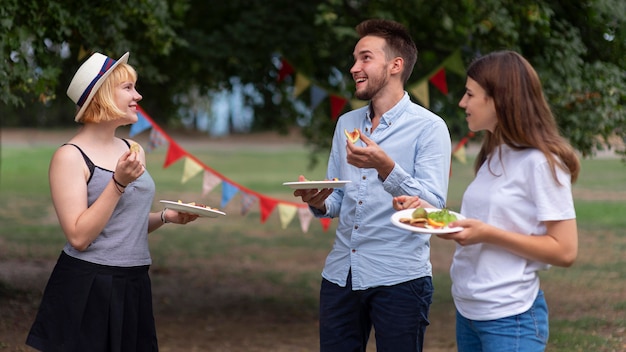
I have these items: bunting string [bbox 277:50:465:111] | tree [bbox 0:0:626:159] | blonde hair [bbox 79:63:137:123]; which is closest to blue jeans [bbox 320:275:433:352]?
blonde hair [bbox 79:63:137:123]

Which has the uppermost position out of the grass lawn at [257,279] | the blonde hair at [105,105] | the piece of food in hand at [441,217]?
the blonde hair at [105,105]

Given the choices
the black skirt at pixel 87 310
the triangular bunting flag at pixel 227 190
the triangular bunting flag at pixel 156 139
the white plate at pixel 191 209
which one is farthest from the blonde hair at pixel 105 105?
the triangular bunting flag at pixel 227 190

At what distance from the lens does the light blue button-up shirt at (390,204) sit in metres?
3.41

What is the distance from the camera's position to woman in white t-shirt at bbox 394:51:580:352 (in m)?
2.75

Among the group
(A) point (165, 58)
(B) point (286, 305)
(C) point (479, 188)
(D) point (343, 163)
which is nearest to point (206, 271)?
(B) point (286, 305)

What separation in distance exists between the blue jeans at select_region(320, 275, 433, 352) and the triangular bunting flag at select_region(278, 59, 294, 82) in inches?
178

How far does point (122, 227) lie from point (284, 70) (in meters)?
4.75

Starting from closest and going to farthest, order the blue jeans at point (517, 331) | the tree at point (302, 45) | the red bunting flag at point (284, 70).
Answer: the blue jeans at point (517, 331)
the tree at point (302, 45)
the red bunting flag at point (284, 70)

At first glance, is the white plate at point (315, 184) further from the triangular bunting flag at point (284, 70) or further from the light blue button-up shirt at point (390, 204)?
the triangular bunting flag at point (284, 70)

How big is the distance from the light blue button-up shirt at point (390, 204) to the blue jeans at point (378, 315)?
44 mm

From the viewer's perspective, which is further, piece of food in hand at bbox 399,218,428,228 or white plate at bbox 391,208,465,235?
piece of food in hand at bbox 399,218,428,228

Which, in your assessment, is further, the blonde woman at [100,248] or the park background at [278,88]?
the park background at [278,88]

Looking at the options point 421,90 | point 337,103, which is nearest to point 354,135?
point 421,90

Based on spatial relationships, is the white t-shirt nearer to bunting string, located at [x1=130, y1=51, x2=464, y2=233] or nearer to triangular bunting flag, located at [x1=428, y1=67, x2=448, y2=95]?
bunting string, located at [x1=130, y1=51, x2=464, y2=233]
